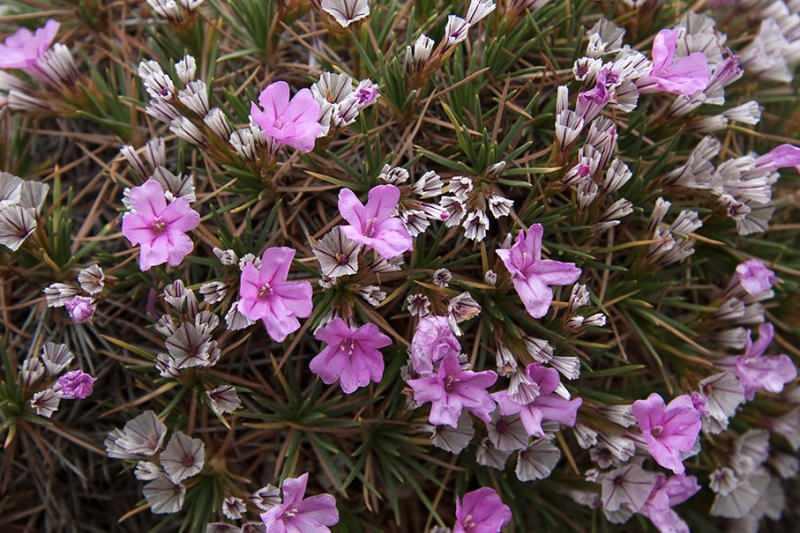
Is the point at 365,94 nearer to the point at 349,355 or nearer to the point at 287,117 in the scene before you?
the point at 287,117

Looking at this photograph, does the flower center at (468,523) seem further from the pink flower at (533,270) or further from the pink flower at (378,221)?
the pink flower at (378,221)

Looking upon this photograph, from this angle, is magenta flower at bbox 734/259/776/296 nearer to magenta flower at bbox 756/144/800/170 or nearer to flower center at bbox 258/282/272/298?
magenta flower at bbox 756/144/800/170

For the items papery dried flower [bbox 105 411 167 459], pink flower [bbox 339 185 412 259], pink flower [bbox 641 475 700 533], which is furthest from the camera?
pink flower [bbox 641 475 700 533]

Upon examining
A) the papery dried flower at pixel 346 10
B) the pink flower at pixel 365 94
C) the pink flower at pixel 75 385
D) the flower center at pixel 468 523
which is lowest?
the flower center at pixel 468 523

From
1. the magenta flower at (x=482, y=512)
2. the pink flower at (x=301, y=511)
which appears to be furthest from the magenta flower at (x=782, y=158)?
the pink flower at (x=301, y=511)

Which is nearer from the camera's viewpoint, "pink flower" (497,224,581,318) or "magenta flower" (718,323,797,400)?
"pink flower" (497,224,581,318)

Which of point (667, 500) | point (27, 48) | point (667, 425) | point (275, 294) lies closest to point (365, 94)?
point (275, 294)

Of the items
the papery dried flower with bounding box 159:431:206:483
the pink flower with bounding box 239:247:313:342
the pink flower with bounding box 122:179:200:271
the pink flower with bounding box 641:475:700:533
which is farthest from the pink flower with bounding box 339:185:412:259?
the pink flower with bounding box 641:475:700:533
